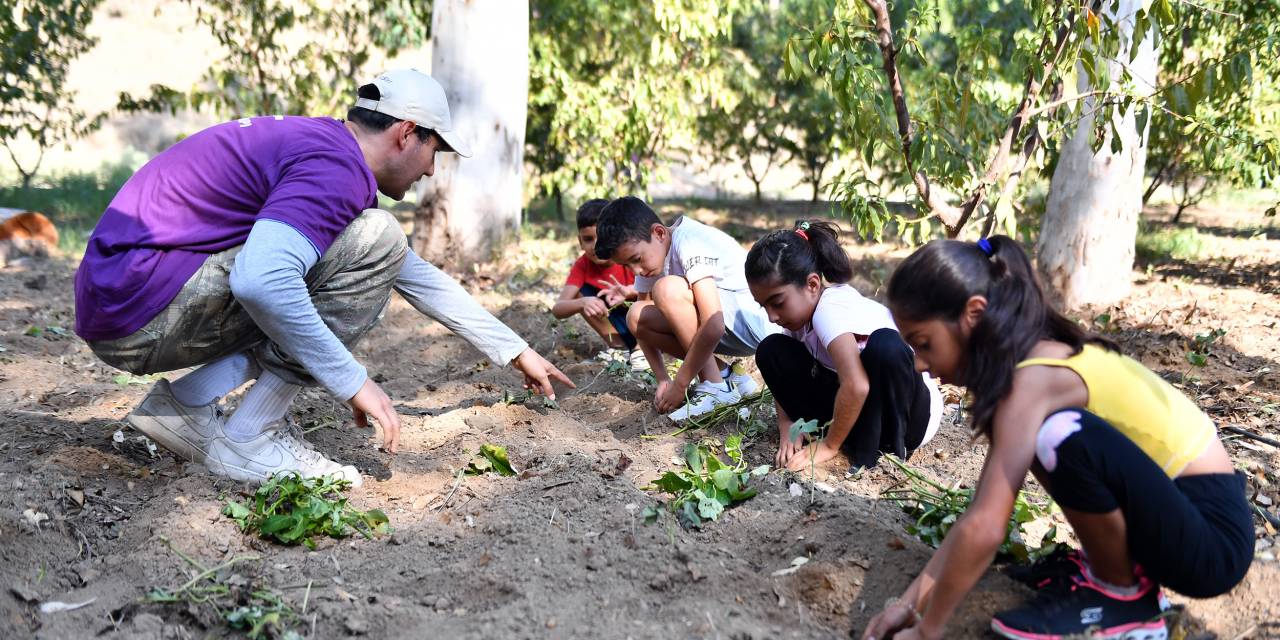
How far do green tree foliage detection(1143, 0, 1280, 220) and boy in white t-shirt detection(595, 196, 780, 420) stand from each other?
1641 mm

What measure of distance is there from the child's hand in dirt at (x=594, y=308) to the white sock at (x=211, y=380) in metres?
1.66

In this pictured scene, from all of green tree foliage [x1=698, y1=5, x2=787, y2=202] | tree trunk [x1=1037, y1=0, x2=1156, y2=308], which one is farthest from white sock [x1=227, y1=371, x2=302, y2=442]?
green tree foliage [x1=698, y1=5, x2=787, y2=202]

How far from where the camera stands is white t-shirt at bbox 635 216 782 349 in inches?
152

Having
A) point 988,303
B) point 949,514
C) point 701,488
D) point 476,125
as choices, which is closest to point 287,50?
point 476,125

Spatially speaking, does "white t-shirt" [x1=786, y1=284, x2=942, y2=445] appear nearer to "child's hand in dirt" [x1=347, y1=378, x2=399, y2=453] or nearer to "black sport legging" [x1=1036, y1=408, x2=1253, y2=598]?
"black sport legging" [x1=1036, y1=408, x2=1253, y2=598]

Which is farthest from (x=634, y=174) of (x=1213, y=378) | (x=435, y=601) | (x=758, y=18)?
(x=435, y=601)

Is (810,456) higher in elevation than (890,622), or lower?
lower

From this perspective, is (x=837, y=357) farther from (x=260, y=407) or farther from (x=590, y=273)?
(x=590, y=273)

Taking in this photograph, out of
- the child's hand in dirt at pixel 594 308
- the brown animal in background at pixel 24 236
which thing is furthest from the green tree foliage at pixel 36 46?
the child's hand in dirt at pixel 594 308

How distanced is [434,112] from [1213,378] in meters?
3.31

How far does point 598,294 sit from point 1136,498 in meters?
2.98

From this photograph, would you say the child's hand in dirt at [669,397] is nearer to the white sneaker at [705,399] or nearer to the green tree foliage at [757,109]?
the white sneaker at [705,399]

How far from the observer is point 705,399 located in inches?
149

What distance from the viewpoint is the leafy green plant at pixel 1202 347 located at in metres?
4.29
